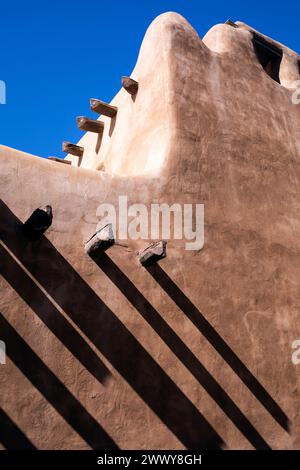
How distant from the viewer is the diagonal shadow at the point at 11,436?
4.21 m

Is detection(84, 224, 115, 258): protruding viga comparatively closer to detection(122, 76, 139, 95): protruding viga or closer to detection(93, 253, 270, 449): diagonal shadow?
detection(93, 253, 270, 449): diagonal shadow

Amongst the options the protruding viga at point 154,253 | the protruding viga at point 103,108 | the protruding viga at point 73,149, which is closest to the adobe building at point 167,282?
the protruding viga at point 154,253

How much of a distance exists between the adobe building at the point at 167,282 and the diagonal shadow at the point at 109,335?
Result: 1 centimetres

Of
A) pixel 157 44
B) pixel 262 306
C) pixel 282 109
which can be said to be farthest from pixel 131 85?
pixel 262 306

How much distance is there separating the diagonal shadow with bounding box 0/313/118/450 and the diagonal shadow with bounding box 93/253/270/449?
116 centimetres

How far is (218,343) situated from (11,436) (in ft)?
8.29

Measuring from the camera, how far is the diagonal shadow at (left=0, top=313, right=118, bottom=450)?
4.44 m

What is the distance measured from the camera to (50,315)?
4.69m

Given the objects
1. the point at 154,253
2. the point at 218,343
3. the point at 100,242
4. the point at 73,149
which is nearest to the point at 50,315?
the point at 100,242

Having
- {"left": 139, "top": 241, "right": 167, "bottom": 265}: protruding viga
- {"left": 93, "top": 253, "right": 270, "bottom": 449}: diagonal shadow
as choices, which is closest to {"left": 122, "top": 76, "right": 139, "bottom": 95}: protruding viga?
{"left": 139, "top": 241, "right": 167, "bottom": 265}: protruding viga

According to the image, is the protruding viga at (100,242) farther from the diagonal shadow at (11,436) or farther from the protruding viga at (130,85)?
the protruding viga at (130,85)

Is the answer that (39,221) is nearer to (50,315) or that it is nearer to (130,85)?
(50,315)

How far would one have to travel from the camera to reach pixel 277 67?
923cm

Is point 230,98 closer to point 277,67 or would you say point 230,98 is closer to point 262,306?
point 277,67
